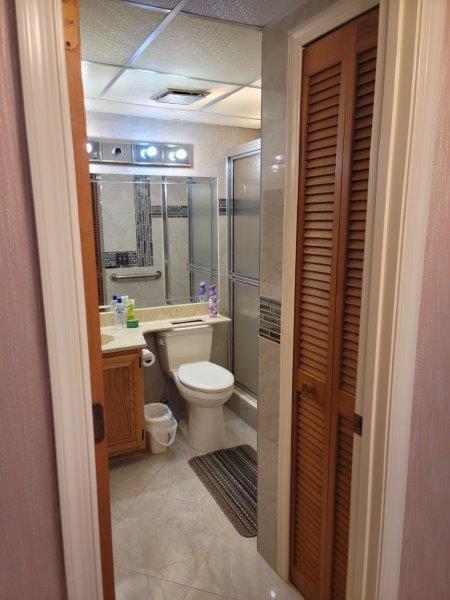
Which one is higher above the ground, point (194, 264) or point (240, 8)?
point (240, 8)

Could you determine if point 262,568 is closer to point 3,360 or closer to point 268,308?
point 268,308

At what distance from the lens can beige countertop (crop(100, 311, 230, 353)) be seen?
246 cm

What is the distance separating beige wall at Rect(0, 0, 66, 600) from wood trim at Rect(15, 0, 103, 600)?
2cm

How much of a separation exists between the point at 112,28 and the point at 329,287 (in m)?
1.18

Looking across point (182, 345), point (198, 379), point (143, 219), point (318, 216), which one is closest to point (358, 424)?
point (318, 216)

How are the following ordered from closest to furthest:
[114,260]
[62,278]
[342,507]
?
[62,278] → [342,507] → [114,260]

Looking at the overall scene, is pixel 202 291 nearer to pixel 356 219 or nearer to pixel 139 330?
pixel 139 330

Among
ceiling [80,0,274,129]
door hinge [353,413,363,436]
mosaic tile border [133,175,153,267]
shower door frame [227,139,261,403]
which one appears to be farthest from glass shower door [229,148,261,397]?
door hinge [353,413,363,436]

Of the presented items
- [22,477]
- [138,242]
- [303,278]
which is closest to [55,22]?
[22,477]

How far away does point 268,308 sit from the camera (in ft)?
5.64

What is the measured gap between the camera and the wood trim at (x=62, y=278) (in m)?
0.69

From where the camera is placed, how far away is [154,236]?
3.04m

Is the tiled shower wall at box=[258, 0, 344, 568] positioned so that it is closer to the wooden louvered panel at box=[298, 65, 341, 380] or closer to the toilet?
the wooden louvered panel at box=[298, 65, 341, 380]

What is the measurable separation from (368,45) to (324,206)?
1.49 ft
